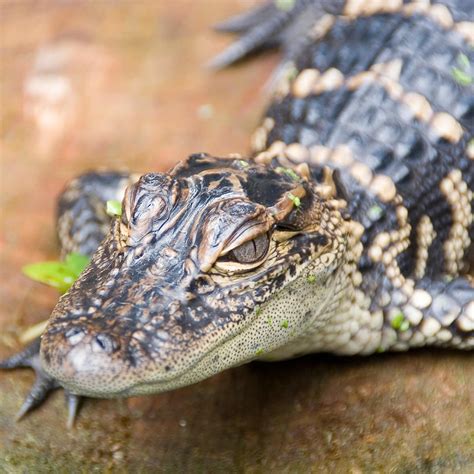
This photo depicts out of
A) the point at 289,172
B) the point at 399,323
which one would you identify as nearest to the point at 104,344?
the point at 289,172

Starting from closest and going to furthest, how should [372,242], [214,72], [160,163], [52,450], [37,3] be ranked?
1. [52,450]
2. [372,242]
3. [160,163]
4. [214,72]
5. [37,3]

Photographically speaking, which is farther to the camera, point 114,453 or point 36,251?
point 36,251

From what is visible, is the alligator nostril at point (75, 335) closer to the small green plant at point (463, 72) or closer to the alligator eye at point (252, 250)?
the alligator eye at point (252, 250)

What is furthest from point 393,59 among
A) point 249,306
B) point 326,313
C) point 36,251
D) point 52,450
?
point 52,450

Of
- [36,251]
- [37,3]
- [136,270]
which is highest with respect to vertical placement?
[136,270]

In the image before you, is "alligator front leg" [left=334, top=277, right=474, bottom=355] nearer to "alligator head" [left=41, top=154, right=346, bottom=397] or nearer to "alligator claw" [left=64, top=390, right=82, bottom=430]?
"alligator head" [left=41, top=154, right=346, bottom=397]

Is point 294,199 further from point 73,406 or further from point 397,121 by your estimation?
point 73,406

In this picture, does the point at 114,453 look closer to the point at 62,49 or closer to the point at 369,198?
the point at 369,198
